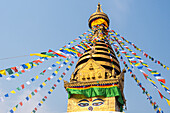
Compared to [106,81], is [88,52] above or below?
above

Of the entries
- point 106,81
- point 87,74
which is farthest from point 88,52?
point 106,81

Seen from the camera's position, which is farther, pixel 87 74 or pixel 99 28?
pixel 99 28

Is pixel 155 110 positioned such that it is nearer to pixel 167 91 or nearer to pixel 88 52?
pixel 167 91

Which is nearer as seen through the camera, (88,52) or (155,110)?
(155,110)

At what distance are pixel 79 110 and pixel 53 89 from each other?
2.21m

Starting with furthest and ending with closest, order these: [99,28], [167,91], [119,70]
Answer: [99,28] → [119,70] → [167,91]

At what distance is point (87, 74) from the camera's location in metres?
12.5

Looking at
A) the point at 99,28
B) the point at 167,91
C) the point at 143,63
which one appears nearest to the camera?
the point at 167,91

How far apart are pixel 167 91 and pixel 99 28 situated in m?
8.27

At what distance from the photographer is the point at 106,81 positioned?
462 inches

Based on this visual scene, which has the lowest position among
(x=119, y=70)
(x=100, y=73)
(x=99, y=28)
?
(x=100, y=73)

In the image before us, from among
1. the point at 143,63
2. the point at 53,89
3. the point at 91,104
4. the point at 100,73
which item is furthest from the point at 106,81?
the point at 53,89

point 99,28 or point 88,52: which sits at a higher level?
point 99,28

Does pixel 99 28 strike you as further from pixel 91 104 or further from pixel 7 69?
Answer: pixel 7 69
